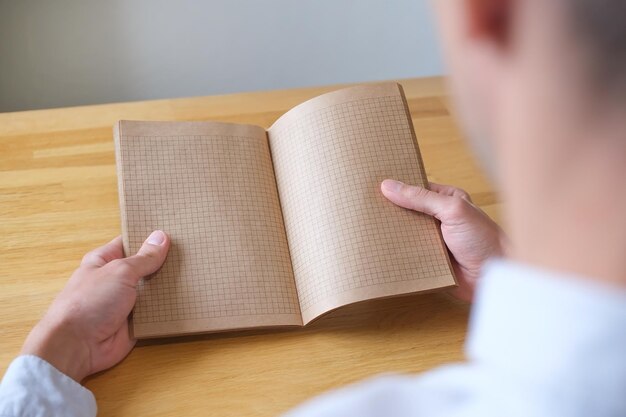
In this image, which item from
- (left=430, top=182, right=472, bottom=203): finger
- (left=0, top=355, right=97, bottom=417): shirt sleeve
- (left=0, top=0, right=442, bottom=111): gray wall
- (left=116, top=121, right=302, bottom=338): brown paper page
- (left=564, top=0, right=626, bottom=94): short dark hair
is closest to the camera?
(left=564, top=0, right=626, bottom=94): short dark hair

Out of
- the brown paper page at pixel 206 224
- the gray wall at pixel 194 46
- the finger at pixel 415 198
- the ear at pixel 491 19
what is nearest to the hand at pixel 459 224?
the finger at pixel 415 198

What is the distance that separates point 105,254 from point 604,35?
0.64 meters

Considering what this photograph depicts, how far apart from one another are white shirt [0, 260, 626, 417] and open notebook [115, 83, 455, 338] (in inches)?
15.1

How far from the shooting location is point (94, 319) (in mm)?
786

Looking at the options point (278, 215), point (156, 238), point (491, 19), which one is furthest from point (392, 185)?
point (491, 19)

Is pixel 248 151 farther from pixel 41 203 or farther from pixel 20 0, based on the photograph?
pixel 20 0

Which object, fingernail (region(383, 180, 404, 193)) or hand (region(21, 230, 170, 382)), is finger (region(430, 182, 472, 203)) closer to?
fingernail (region(383, 180, 404, 193))

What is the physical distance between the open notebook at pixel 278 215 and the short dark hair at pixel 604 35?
Result: 506 millimetres

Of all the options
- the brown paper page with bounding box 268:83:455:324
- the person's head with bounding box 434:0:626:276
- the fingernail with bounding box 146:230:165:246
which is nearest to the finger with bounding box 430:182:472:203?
the brown paper page with bounding box 268:83:455:324

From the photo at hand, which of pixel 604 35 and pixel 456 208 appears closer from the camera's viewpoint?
pixel 604 35

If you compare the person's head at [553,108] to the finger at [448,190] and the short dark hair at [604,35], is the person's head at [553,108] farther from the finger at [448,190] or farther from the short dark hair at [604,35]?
the finger at [448,190]

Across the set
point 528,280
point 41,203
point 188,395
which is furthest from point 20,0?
point 528,280

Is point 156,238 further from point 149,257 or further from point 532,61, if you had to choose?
point 532,61

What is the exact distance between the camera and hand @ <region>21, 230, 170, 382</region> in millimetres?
763
